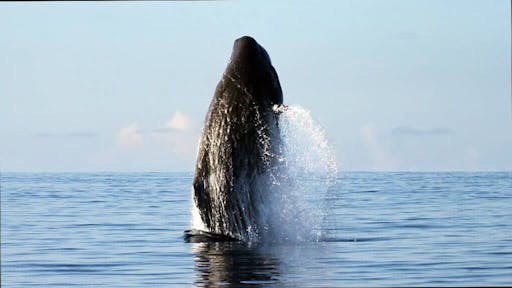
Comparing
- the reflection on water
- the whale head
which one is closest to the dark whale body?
the whale head

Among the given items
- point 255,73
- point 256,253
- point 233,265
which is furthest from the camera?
point 255,73

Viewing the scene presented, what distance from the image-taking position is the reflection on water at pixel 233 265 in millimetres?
14289

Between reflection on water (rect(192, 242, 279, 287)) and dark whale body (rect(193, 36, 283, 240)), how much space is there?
2.49 feet

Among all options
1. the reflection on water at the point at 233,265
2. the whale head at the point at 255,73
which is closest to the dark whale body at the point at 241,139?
the whale head at the point at 255,73

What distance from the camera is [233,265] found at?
15727mm

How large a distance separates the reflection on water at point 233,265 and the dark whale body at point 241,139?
76 cm

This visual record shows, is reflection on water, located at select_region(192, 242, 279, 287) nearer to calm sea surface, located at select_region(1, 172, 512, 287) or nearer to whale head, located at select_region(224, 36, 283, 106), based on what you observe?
calm sea surface, located at select_region(1, 172, 512, 287)

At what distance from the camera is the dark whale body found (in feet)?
57.9

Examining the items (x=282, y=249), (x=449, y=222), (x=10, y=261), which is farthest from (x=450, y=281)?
(x=449, y=222)

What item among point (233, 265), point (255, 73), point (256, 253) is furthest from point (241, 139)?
point (233, 265)

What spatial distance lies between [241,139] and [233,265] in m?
2.75

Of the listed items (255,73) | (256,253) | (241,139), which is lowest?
(256,253)

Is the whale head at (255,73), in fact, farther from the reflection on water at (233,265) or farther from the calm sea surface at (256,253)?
the reflection on water at (233,265)

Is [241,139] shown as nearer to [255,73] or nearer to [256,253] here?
[255,73]
